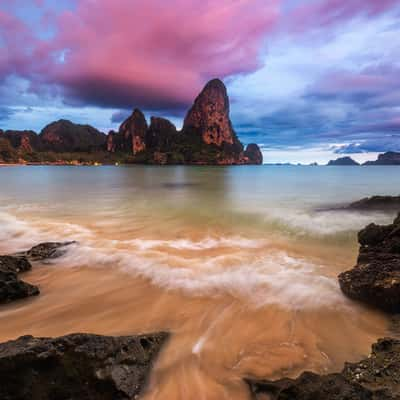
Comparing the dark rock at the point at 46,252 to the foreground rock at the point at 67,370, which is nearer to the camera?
the foreground rock at the point at 67,370

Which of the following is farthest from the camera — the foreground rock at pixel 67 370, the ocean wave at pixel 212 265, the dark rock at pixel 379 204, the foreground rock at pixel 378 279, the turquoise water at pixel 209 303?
A: the dark rock at pixel 379 204

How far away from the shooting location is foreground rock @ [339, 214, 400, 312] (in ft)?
12.2

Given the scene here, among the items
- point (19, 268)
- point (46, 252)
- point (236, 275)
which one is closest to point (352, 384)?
point (236, 275)

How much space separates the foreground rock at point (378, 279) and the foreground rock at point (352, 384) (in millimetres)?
1481

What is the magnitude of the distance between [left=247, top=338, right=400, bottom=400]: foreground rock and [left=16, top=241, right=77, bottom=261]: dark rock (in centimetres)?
586

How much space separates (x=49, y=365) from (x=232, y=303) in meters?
2.85

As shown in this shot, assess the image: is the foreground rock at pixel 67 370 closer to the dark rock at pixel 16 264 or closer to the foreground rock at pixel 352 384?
the foreground rock at pixel 352 384

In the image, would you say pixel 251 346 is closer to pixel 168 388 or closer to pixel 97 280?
pixel 168 388

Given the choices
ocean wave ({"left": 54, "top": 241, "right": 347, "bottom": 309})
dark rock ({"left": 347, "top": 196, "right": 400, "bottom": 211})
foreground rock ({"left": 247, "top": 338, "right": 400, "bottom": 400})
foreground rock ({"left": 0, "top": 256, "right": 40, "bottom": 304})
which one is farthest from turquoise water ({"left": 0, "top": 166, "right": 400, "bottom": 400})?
dark rock ({"left": 347, "top": 196, "right": 400, "bottom": 211})

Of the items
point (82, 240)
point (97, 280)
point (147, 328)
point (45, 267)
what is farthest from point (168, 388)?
point (82, 240)

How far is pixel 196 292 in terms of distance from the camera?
4.60m

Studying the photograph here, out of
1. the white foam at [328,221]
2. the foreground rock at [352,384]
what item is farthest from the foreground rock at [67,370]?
the white foam at [328,221]

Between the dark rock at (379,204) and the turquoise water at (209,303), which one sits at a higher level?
the dark rock at (379,204)

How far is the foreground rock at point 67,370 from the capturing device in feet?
6.94
